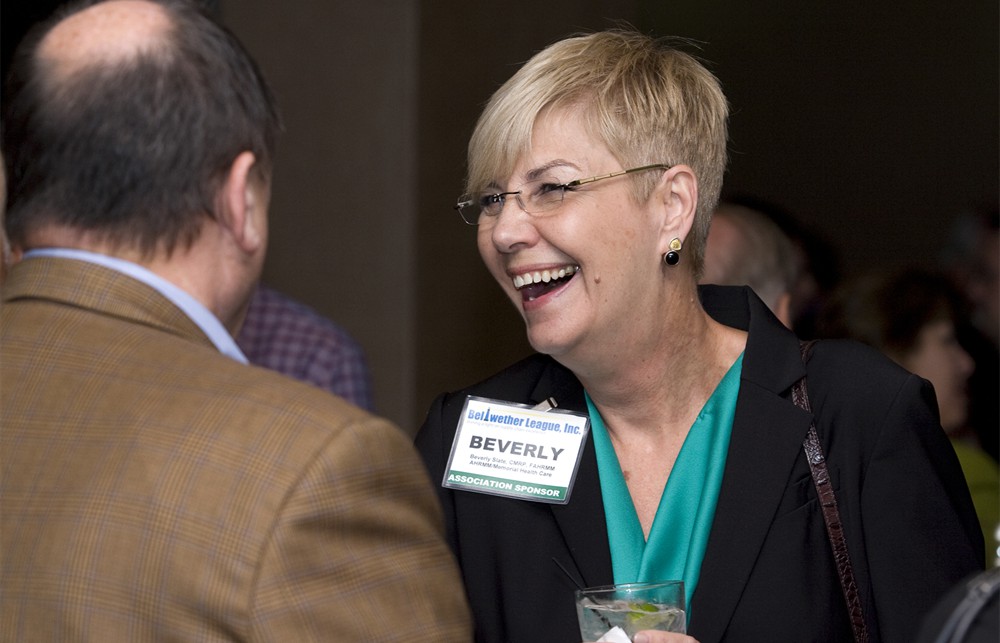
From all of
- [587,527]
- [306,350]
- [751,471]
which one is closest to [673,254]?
[751,471]

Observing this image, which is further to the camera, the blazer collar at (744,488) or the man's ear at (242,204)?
the blazer collar at (744,488)

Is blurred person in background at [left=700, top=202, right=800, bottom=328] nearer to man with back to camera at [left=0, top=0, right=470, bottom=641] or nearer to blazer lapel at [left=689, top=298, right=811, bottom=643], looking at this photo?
blazer lapel at [left=689, top=298, right=811, bottom=643]

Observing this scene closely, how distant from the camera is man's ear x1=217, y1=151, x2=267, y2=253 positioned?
4.99 feet

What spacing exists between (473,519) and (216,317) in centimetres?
105

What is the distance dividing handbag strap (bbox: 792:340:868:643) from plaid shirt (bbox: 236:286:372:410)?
1.37 metres

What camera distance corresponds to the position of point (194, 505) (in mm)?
1371

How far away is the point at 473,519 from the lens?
8.13ft

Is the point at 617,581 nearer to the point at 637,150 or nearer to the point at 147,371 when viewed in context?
the point at 637,150

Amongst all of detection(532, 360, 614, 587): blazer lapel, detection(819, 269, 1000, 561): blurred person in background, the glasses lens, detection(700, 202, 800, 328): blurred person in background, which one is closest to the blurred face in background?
detection(819, 269, 1000, 561): blurred person in background

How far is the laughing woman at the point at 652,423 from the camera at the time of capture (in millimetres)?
2283

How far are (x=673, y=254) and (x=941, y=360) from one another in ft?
6.19

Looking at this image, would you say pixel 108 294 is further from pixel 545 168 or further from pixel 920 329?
pixel 920 329

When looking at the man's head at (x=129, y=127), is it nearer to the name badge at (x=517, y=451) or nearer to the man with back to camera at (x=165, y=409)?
the man with back to camera at (x=165, y=409)

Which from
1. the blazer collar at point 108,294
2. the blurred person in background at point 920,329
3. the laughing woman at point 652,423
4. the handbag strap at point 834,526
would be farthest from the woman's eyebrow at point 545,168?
the blurred person in background at point 920,329
